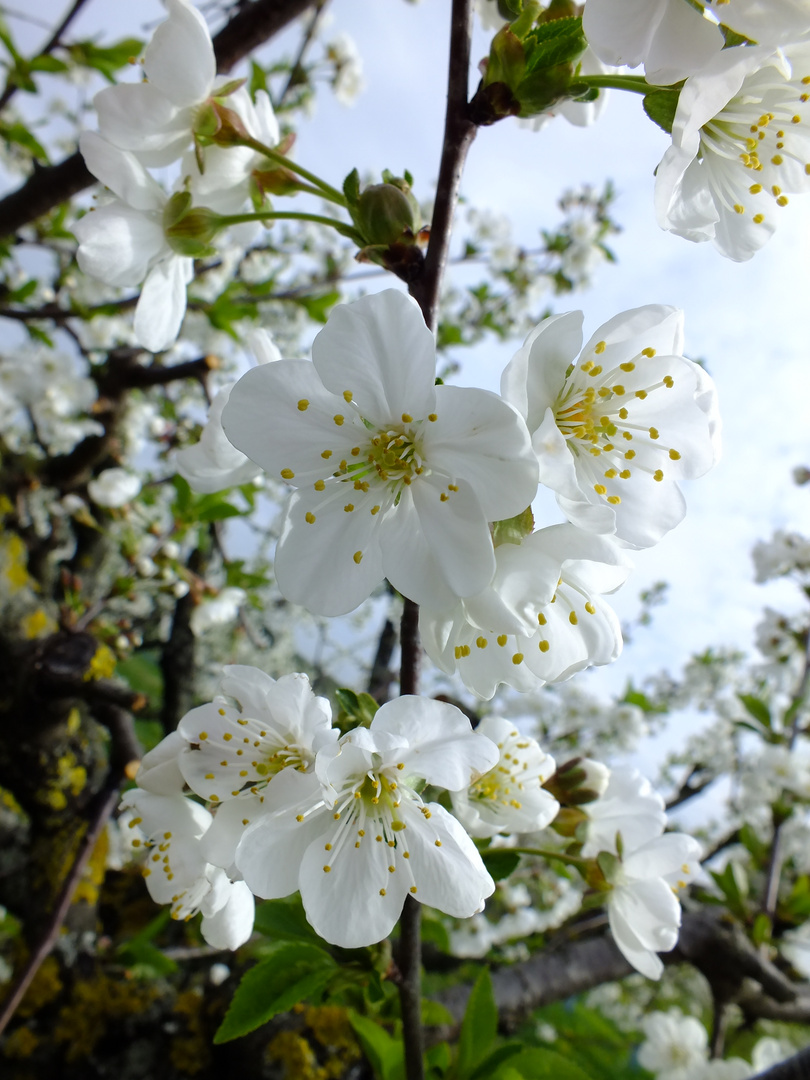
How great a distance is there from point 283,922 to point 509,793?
41 cm

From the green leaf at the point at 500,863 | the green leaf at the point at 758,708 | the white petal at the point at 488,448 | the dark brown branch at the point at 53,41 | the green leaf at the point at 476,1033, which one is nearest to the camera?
the white petal at the point at 488,448

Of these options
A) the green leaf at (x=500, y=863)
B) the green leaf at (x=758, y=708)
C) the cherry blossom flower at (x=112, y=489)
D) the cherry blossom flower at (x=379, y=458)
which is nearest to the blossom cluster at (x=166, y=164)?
the cherry blossom flower at (x=379, y=458)

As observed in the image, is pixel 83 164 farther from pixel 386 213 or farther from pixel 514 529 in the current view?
pixel 514 529

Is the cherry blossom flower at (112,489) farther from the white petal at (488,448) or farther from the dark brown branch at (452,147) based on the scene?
the white petal at (488,448)

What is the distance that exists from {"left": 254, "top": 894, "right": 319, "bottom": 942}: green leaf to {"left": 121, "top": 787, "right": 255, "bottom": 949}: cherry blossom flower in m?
0.13

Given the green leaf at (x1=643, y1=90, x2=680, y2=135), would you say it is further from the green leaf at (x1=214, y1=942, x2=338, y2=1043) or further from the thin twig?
the thin twig

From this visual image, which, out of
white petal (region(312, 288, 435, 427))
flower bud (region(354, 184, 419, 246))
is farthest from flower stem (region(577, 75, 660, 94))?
white petal (region(312, 288, 435, 427))

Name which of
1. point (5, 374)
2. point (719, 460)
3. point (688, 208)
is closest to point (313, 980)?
point (719, 460)

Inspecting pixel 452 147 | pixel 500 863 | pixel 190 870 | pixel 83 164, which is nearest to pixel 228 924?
pixel 190 870

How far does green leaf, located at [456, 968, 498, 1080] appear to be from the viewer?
3.56 ft

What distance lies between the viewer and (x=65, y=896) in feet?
4.93

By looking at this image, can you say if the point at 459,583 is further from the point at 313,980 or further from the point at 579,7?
the point at 579,7

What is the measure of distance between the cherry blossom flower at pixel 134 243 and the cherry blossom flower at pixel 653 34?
639 mm

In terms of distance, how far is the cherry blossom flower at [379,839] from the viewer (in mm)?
713
